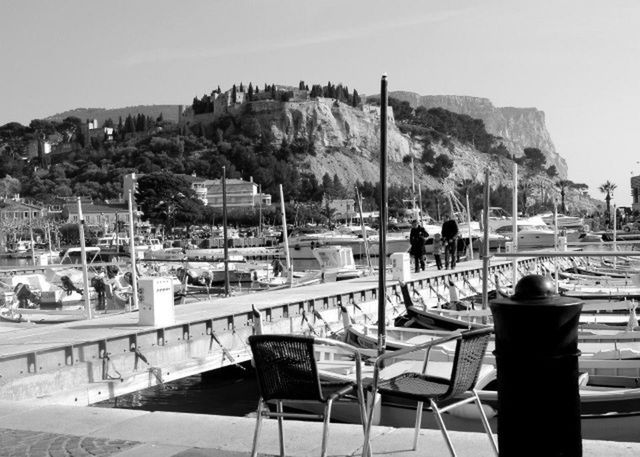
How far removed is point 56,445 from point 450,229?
22213 mm

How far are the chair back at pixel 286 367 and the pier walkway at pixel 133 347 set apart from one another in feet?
21.3

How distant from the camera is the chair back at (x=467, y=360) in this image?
19.1ft

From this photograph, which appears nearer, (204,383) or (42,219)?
(204,383)

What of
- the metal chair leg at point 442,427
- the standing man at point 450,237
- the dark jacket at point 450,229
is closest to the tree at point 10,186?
the standing man at point 450,237

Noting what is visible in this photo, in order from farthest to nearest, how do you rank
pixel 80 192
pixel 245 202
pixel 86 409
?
pixel 80 192 < pixel 245 202 < pixel 86 409

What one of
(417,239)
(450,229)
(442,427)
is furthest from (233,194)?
(442,427)

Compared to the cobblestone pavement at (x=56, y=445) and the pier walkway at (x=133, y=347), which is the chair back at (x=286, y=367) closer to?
the cobblestone pavement at (x=56, y=445)

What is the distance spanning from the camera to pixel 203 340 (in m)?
15.6

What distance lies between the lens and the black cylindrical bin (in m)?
4.25

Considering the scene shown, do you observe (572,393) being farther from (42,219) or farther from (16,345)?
(42,219)

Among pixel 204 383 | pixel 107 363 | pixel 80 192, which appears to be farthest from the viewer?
pixel 80 192

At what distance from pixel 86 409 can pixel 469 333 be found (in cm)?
406

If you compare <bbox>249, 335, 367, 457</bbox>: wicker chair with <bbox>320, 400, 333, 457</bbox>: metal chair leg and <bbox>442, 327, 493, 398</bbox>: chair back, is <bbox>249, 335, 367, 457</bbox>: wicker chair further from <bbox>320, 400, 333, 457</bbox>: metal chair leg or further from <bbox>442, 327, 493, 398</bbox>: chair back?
<bbox>442, 327, 493, 398</bbox>: chair back

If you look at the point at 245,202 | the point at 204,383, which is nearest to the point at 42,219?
the point at 245,202
